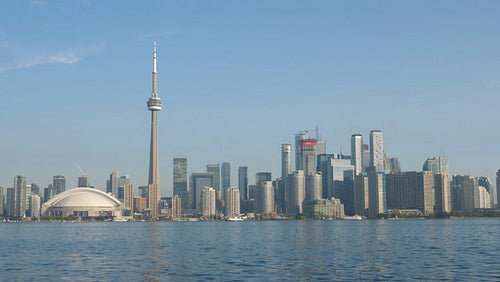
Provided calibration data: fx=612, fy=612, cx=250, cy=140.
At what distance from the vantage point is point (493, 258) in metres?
86.1

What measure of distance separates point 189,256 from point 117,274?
909 inches

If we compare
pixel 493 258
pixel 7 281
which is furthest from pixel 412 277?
pixel 7 281

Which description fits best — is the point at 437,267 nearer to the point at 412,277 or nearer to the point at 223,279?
the point at 412,277

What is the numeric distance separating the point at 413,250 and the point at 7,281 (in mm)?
63811

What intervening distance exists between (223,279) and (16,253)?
53.6 m

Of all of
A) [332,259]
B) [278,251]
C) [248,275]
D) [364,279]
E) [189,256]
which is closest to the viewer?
[364,279]

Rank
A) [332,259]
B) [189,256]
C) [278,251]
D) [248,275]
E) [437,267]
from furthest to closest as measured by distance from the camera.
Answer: [278,251], [189,256], [332,259], [437,267], [248,275]

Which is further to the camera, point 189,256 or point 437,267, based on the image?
point 189,256

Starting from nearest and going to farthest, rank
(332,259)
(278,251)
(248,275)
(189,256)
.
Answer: (248,275)
(332,259)
(189,256)
(278,251)

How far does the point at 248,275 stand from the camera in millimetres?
68000

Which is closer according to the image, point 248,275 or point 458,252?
point 248,275

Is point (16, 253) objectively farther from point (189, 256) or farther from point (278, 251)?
point (278, 251)

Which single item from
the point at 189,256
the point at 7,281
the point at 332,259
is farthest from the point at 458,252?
the point at 7,281

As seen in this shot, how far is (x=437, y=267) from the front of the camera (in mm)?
74250
